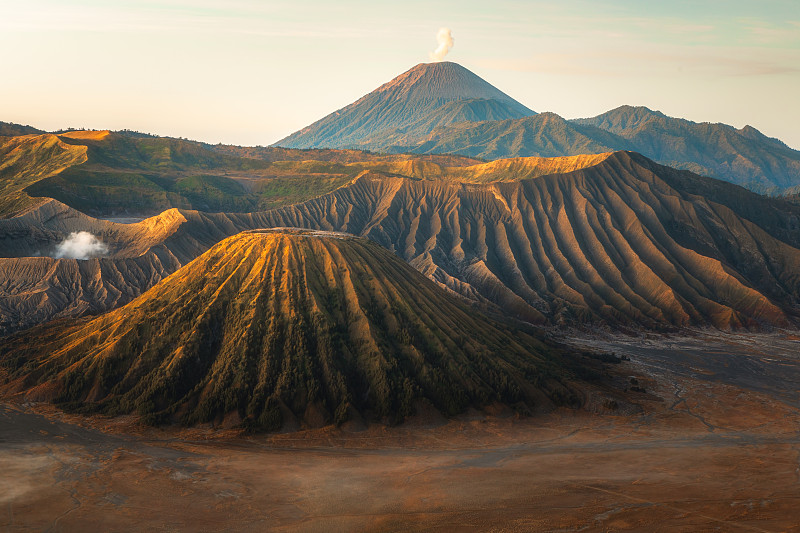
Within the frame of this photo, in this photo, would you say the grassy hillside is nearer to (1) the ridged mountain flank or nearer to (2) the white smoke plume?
(2) the white smoke plume

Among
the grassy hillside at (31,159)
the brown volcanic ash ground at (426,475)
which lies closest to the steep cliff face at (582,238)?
the grassy hillside at (31,159)

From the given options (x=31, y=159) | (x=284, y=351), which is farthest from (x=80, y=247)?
(x=284, y=351)

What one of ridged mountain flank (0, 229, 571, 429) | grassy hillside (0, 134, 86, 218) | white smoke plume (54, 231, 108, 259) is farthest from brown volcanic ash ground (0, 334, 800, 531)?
grassy hillside (0, 134, 86, 218)

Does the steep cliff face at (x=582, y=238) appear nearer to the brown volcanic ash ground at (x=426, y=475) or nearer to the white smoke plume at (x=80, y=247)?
the white smoke plume at (x=80, y=247)

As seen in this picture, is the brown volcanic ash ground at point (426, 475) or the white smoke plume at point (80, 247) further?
the white smoke plume at point (80, 247)

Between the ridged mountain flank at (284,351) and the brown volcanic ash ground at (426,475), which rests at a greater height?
the ridged mountain flank at (284,351)

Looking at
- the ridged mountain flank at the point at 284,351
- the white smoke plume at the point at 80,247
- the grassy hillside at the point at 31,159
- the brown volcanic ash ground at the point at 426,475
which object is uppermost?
the grassy hillside at the point at 31,159

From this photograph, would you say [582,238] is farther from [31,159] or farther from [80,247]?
[31,159]
